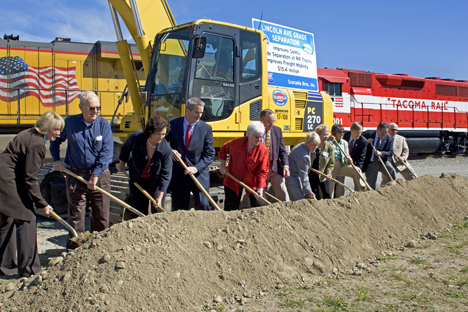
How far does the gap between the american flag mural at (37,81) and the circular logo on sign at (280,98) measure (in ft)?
16.2

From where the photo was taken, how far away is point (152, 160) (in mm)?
4777

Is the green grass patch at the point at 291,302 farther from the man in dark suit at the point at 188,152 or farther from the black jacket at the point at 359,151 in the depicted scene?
the black jacket at the point at 359,151

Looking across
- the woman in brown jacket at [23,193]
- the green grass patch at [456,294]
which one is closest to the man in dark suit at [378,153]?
the green grass patch at [456,294]

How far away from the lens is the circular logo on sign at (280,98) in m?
7.88

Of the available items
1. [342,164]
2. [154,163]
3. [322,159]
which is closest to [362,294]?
[154,163]

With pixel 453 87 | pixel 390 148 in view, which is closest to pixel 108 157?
pixel 390 148

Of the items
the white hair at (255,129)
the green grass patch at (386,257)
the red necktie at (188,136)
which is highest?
the white hair at (255,129)

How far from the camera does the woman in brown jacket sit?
4051mm

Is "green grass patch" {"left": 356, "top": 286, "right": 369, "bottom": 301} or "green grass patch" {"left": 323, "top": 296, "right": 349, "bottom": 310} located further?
"green grass patch" {"left": 356, "top": 286, "right": 369, "bottom": 301}

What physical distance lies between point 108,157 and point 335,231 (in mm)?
2969

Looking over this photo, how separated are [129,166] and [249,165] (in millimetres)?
1566

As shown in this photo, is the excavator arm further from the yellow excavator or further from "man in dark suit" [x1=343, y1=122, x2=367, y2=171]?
"man in dark suit" [x1=343, y1=122, x2=367, y2=171]

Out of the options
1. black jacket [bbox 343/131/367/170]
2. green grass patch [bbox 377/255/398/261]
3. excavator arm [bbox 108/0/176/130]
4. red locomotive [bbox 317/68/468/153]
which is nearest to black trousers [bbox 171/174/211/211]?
green grass patch [bbox 377/255/398/261]

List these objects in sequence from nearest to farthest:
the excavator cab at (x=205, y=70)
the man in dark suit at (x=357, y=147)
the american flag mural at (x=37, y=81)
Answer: the excavator cab at (x=205, y=70) < the man in dark suit at (x=357, y=147) < the american flag mural at (x=37, y=81)
